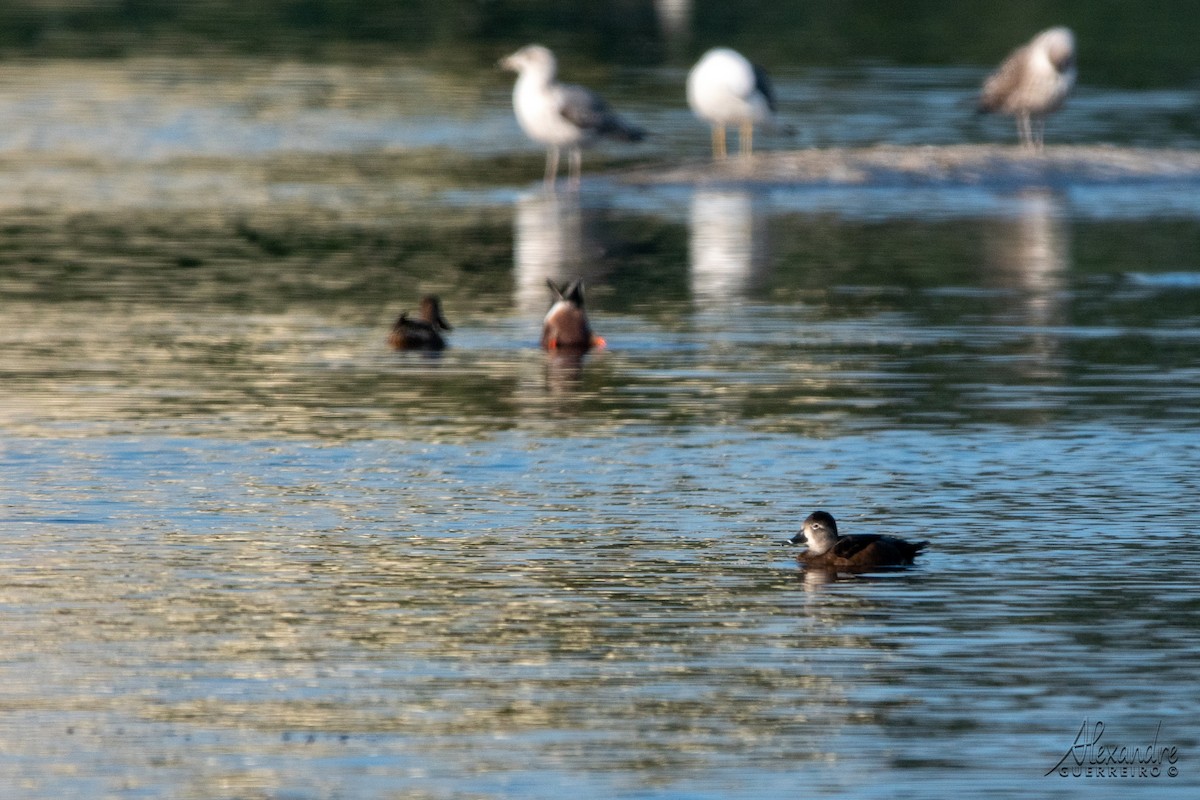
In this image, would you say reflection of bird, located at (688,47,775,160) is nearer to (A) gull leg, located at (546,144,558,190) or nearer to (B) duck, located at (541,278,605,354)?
(A) gull leg, located at (546,144,558,190)

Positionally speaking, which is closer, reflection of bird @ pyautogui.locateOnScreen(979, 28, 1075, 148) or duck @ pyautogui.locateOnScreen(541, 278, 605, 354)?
duck @ pyautogui.locateOnScreen(541, 278, 605, 354)

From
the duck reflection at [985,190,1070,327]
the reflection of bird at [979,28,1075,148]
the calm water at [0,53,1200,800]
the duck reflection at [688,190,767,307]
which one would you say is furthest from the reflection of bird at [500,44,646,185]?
the reflection of bird at [979,28,1075,148]

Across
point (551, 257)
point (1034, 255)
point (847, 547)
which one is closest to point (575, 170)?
point (551, 257)

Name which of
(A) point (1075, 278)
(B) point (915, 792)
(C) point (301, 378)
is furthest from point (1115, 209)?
(B) point (915, 792)

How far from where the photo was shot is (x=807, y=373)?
1823 cm

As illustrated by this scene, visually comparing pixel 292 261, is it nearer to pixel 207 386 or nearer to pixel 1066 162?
pixel 207 386

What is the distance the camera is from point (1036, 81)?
110ft

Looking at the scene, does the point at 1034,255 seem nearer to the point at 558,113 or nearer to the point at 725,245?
the point at 725,245

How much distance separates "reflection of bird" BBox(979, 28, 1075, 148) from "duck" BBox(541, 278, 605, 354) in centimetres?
1535

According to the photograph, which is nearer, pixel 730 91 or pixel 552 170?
pixel 552 170

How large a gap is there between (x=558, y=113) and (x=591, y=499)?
1801 centimetres

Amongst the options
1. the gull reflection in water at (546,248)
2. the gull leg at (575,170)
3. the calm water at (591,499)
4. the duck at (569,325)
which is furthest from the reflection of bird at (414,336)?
the gull leg at (575,170)

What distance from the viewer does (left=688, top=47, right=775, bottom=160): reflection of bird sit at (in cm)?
3247

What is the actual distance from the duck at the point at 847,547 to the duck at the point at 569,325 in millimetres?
7095
